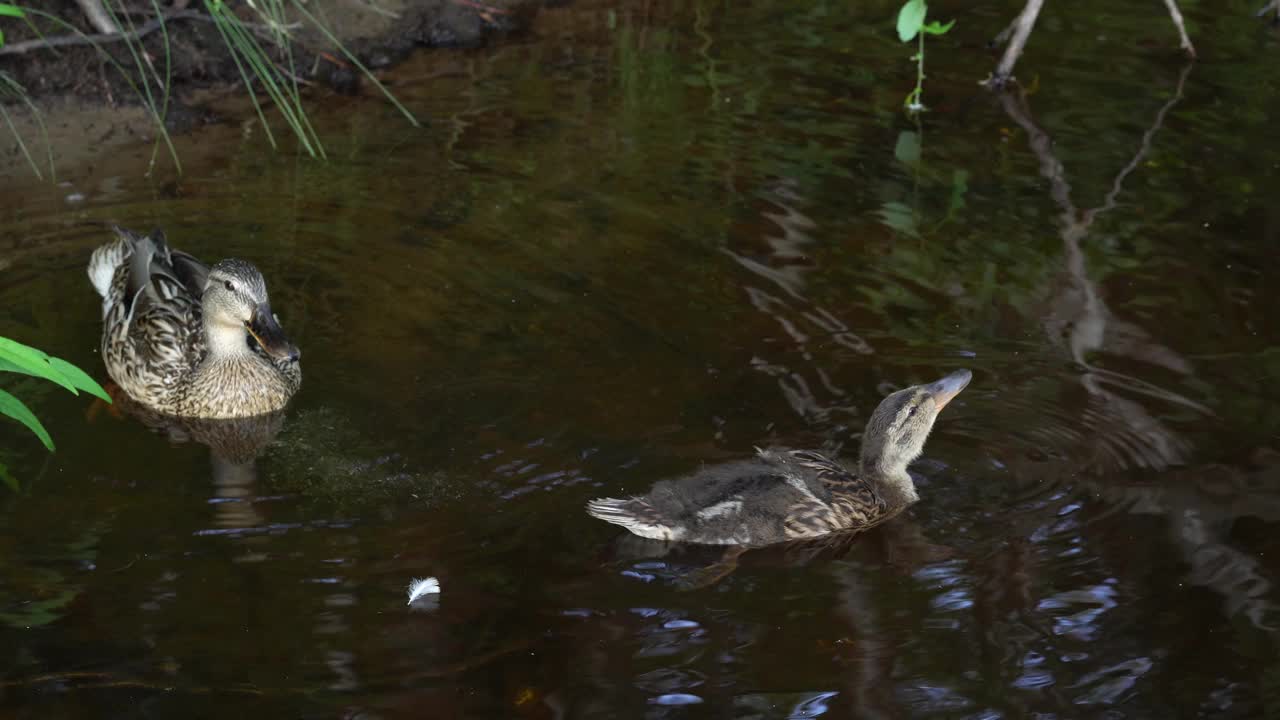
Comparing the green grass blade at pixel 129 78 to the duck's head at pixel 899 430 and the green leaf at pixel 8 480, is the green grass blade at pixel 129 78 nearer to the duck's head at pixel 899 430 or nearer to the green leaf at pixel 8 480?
the green leaf at pixel 8 480

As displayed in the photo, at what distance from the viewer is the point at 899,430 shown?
17.3ft

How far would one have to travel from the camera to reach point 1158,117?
9086mm

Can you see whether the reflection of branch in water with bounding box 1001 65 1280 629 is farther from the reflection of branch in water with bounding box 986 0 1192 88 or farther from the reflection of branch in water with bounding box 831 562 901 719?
the reflection of branch in water with bounding box 986 0 1192 88

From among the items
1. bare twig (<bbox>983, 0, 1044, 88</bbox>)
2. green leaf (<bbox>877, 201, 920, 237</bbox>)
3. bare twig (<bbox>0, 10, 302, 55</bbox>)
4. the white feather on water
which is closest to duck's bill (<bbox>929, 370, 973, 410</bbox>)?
the white feather on water

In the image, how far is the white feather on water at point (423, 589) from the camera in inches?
181

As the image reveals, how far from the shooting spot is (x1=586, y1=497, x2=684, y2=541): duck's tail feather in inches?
192

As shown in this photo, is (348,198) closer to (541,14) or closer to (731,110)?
(731,110)

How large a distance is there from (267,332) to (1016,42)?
18.8ft

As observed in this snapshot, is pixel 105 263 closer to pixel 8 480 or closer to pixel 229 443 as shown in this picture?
pixel 229 443

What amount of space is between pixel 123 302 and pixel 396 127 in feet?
9.07

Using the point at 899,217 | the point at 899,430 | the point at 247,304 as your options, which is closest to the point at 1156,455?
the point at 899,430

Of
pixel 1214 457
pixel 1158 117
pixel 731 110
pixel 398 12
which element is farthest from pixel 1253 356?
pixel 398 12

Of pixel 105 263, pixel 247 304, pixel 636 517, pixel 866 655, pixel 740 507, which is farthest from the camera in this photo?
pixel 105 263

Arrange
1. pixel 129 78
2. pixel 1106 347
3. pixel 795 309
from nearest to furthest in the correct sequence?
pixel 1106 347, pixel 795 309, pixel 129 78
